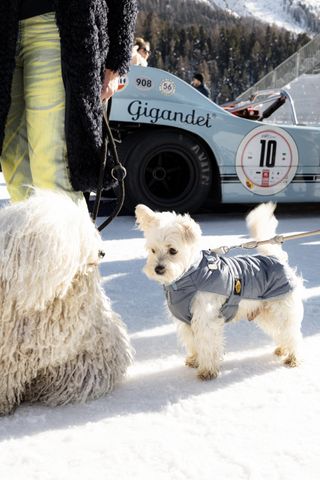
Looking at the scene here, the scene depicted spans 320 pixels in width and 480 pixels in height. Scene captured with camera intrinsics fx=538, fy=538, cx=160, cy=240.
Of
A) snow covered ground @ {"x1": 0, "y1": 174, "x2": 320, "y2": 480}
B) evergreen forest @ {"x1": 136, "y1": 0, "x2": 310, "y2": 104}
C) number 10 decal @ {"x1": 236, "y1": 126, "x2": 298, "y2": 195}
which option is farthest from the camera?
evergreen forest @ {"x1": 136, "y1": 0, "x2": 310, "y2": 104}

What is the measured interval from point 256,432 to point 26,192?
122 centimetres

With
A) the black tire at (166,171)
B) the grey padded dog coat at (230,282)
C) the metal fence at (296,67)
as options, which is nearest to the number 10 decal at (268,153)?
the black tire at (166,171)

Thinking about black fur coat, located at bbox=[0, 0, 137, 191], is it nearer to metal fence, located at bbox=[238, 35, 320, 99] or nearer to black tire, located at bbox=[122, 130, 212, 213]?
black tire, located at bbox=[122, 130, 212, 213]

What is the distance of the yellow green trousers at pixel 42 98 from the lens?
2.03 meters

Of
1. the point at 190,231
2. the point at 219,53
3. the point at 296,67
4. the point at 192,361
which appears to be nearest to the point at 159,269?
the point at 190,231

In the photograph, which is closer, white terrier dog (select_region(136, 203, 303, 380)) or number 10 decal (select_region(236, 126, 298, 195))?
white terrier dog (select_region(136, 203, 303, 380))

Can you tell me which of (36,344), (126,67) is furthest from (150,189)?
(36,344)

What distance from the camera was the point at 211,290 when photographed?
2.24 m

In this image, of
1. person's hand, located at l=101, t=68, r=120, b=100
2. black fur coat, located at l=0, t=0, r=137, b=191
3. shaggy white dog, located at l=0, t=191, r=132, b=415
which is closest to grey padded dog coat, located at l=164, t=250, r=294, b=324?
shaggy white dog, located at l=0, t=191, r=132, b=415

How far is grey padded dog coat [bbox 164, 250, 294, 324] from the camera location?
2.25 meters

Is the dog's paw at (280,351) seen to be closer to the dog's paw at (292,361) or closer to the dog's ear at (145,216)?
the dog's paw at (292,361)

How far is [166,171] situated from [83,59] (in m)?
3.61

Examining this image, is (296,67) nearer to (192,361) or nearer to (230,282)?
(230,282)

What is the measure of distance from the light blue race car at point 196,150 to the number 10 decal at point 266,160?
0.01 m
